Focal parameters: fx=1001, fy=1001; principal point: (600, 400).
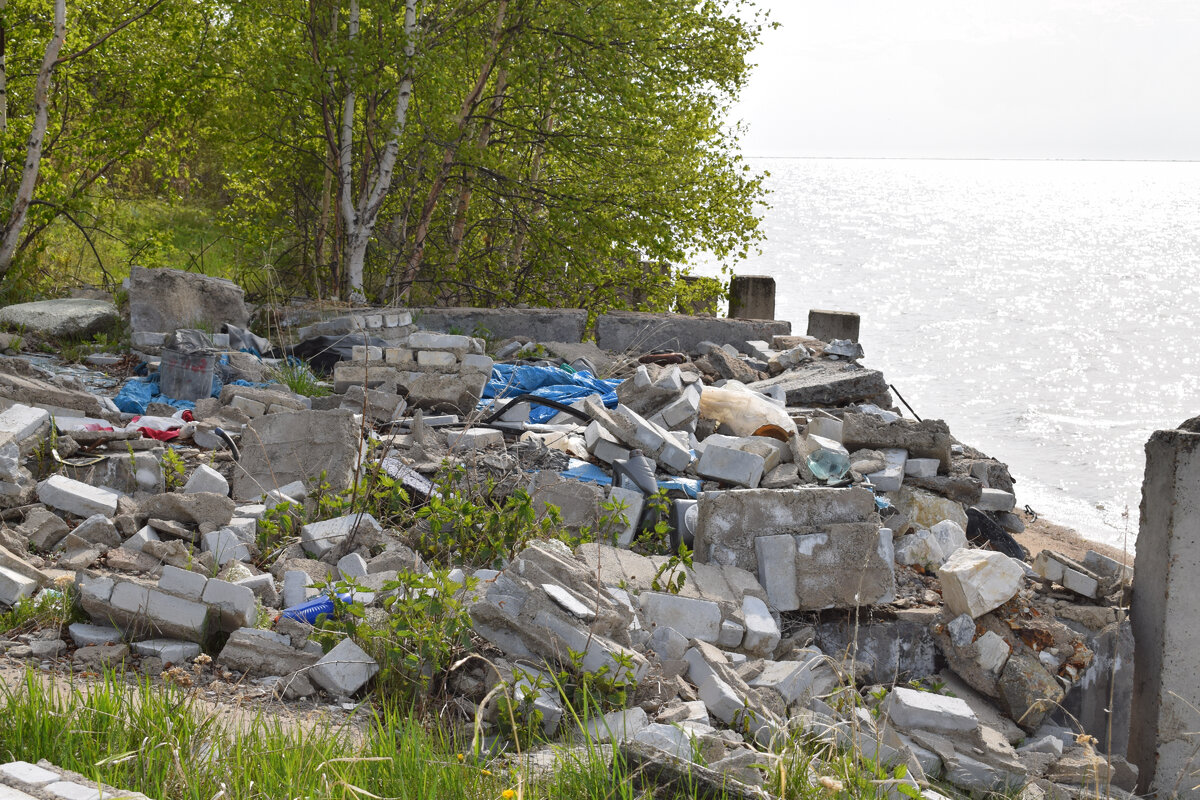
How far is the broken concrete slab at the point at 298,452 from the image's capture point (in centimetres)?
538

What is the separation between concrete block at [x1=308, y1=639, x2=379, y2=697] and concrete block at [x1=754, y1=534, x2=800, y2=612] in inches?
89.1

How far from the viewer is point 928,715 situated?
4.04m

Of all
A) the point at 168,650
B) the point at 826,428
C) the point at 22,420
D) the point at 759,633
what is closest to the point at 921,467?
the point at 826,428

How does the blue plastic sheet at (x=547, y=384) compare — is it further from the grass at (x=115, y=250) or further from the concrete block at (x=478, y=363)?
the grass at (x=115, y=250)

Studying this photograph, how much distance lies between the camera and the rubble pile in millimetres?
3604

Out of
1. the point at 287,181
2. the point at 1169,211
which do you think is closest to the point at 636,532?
the point at 287,181

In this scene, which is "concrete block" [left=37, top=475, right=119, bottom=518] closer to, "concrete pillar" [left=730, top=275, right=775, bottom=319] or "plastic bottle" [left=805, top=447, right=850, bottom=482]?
"plastic bottle" [left=805, top=447, right=850, bottom=482]

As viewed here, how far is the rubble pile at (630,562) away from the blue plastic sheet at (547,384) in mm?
24

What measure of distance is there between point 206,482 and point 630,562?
2.19 m

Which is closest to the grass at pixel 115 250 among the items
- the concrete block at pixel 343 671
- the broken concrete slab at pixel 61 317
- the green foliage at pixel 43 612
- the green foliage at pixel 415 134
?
the green foliage at pixel 415 134

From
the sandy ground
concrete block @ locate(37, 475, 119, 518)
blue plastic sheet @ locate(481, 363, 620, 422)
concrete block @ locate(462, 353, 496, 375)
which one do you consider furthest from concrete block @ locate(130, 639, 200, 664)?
the sandy ground

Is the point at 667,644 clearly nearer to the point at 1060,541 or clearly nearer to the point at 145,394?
the point at 145,394

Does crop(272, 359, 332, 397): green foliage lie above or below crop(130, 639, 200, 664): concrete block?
above

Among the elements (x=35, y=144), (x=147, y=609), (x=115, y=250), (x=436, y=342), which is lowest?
(x=147, y=609)
